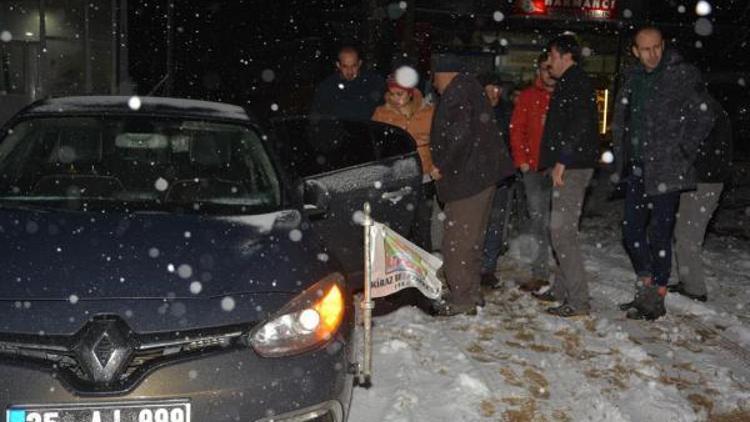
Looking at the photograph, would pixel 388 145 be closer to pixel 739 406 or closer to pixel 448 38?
pixel 739 406

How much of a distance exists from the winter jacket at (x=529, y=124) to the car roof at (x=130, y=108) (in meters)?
2.55

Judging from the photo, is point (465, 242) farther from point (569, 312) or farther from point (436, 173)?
point (569, 312)

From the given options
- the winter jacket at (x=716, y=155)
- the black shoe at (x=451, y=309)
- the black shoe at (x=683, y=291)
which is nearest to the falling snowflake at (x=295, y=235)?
the black shoe at (x=451, y=309)

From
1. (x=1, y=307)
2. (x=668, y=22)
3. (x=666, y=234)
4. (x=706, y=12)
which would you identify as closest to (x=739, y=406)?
(x=666, y=234)

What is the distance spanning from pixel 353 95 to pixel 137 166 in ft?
10.2

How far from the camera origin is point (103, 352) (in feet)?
8.25

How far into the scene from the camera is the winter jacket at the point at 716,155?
5516mm

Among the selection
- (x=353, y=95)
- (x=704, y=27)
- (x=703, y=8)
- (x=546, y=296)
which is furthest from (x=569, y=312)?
(x=703, y=8)

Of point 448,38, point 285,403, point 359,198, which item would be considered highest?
point 448,38

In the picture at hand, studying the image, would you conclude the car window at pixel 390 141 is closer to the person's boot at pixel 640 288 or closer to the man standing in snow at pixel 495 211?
the man standing in snow at pixel 495 211

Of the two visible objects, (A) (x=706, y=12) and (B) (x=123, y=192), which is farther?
(A) (x=706, y=12)

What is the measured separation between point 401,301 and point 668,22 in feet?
45.4

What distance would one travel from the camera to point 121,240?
310cm

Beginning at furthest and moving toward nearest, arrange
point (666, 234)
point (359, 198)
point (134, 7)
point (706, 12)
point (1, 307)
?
point (706, 12)
point (134, 7)
point (666, 234)
point (359, 198)
point (1, 307)
